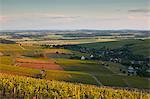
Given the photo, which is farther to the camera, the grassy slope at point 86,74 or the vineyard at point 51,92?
the grassy slope at point 86,74

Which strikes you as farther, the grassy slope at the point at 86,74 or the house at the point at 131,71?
the house at the point at 131,71

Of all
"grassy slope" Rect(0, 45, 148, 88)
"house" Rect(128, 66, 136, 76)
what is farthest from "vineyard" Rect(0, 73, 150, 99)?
"house" Rect(128, 66, 136, 76)

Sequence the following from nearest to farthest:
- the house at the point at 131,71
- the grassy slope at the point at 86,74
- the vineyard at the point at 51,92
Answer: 1. the vineyard at the point at 51,92
2. the grassy slope at the point at 86,74
3. the house at the point at 131,71

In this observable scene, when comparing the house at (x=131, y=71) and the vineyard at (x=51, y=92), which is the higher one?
the vineyard at (x=51, y=92)

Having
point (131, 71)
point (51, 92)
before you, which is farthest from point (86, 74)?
point (51, 92)

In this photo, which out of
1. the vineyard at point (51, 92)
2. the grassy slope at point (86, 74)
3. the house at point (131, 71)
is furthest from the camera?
the house at point (131, 71)

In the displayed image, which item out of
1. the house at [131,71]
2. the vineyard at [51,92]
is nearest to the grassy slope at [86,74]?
the house at [131,71]

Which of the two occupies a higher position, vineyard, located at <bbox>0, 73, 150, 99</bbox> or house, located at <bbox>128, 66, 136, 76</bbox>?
vineyard, located at <bbox>0, 73, 150, 99</bbox>

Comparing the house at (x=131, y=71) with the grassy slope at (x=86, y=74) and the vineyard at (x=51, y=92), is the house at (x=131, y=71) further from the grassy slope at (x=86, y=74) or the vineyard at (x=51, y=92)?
the vineyard at (x=51, y=92)

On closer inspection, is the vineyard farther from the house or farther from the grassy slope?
the house

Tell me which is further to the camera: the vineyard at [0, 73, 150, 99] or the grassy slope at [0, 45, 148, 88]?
the grassy slope at [0, 45, 148, 88]

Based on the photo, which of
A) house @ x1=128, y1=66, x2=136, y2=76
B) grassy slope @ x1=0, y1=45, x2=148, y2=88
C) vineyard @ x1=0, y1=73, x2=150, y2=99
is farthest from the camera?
house @ x1=128, y1=66, x2=136, y2=76

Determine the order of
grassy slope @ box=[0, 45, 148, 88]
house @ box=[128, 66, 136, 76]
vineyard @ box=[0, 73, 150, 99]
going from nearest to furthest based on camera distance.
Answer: vineyard @ box=[0, 73, 150, 99] < grassy slope @ box=[0, 45, 148, 88] < house @ box=[128, 66, 136, 76]
